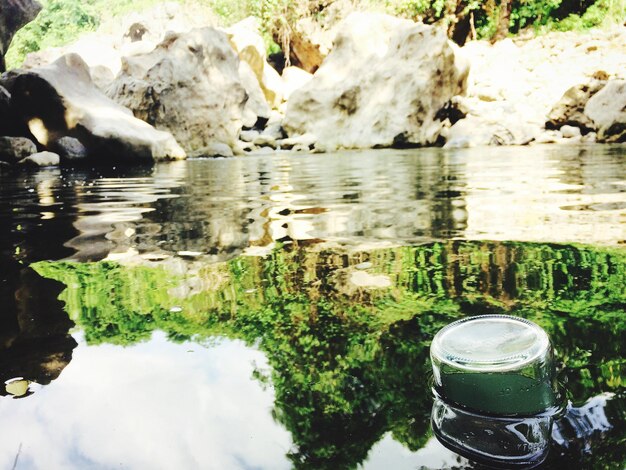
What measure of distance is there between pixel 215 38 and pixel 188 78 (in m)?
1.55

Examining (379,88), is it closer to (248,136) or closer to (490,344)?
(248,136)

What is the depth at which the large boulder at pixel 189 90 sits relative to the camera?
1148cm

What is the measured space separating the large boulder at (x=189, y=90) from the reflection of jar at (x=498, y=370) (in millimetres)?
11469

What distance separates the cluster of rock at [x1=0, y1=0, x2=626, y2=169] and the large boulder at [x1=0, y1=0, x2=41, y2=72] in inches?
64.3

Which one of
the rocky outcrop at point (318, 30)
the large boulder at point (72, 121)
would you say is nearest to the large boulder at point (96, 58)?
the large boulder at point (72, 121)

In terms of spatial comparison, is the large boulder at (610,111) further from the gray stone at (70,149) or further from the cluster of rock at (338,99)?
the gray stone at (70,149)

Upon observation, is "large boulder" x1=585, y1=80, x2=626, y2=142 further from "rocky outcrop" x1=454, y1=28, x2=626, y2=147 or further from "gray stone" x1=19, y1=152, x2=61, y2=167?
"gray stone" x1=19, y1=152, x2=61, y2=167

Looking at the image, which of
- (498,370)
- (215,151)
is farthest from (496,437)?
(215,151)

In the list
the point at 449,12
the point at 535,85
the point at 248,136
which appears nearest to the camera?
the point at 535,85

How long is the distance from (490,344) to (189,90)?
1202 centimetres

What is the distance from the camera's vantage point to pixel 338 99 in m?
13.2

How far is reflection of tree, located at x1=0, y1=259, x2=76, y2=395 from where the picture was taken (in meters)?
0.99

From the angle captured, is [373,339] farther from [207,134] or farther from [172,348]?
[207,134]

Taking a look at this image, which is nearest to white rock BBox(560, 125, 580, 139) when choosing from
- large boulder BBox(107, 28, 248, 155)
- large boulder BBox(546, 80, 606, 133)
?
large boulder BBox(546, 80, 606, 133)
